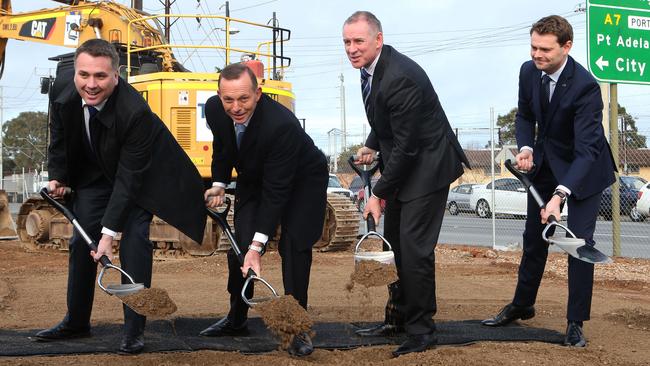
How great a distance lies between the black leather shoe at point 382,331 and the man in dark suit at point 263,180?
0.57 meters

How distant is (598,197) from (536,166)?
0.51 meters

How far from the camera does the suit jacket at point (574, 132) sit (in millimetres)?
5531

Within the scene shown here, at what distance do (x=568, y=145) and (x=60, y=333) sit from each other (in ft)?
12.0

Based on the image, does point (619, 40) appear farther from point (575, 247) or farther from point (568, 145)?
point (575, 247)

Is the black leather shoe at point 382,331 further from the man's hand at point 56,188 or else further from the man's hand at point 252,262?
the man's hand at point 56,188

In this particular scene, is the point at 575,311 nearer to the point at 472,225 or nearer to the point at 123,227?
the point at 123,227

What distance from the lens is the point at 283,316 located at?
482 cm

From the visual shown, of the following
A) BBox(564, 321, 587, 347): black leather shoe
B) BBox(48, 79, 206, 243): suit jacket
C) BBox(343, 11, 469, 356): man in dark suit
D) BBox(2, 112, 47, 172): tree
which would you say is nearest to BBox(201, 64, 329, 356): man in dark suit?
BBox(48, 79, 206, 243): suit jacket

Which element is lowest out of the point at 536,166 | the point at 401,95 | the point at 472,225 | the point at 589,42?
the point at 472,225

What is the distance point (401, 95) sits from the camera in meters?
5.09

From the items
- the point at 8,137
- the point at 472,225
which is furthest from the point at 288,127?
the point at 8,137

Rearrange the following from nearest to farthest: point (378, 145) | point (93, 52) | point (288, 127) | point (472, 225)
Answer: point (93, 52) < point (288, 127) < point (378, 145) < point (472, 225)

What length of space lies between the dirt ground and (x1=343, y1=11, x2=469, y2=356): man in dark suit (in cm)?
34

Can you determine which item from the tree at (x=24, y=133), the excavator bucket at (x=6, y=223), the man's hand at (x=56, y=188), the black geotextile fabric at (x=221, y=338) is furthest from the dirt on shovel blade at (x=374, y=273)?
the tree at (x=24, y=133)
